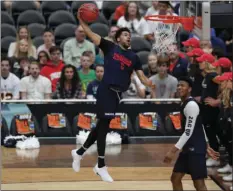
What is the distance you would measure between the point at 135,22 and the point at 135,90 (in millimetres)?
2233

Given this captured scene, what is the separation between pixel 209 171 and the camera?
14.0 meters

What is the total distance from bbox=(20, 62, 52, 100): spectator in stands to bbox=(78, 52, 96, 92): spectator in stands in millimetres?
646

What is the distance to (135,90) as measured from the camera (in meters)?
15.5

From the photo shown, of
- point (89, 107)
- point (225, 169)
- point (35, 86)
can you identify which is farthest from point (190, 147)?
point (35, 86)

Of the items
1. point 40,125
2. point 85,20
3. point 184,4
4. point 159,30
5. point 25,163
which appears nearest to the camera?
point 85,20

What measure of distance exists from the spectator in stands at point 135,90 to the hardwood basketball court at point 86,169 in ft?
2.91

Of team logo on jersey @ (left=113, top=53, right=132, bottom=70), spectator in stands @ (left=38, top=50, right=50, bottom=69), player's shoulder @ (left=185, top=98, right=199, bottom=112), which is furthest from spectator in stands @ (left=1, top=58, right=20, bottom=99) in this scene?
team logo on jersey @ (left=113, top=53, right=132, bottom=70)

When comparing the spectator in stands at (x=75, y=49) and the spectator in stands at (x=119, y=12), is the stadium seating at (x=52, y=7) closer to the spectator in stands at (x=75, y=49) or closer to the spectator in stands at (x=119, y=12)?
the spectator in stands at (x=119, y=12)

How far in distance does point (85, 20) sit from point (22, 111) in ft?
20.9

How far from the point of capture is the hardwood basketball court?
43.1 ft

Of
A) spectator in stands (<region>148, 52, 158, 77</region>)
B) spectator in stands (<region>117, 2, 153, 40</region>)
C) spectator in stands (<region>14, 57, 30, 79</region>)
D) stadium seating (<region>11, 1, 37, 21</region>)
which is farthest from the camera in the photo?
stadium seating (<region>11, 1, 37, 21</region>)

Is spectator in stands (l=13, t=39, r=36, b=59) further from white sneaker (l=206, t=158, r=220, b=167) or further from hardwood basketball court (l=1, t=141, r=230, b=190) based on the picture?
white sneaker (l=206, t=158, r=220, b=167)

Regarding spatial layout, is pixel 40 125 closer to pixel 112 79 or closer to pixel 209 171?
pixel 209 171

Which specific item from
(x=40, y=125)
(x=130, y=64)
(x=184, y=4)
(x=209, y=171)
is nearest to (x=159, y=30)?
(x=130, y=64)
